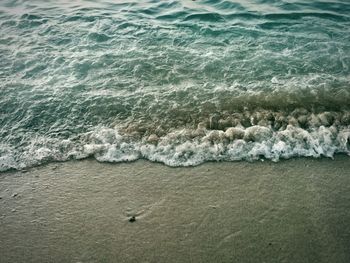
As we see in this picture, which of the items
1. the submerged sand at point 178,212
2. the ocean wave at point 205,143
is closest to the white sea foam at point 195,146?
the ocean wave at point 205,143

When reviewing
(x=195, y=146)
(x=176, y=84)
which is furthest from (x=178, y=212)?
(x=176, y=84)

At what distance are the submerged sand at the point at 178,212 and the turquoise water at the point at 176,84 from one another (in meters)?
0.31

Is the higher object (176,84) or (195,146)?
(176,84)

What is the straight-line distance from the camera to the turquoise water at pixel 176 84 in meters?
5.02

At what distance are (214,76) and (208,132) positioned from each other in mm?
1783

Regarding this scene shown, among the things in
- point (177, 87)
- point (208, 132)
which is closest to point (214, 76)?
point (177, 87)

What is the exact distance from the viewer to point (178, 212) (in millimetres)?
3965

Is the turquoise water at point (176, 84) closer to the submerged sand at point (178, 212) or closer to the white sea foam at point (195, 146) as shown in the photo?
the white sea foam at point (195, 146)

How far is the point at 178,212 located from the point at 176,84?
305 cm

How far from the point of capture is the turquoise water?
502 cm

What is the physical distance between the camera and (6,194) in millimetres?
4359

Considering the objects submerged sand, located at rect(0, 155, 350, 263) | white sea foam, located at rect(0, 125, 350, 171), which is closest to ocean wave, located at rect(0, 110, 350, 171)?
white sea foam, located at rect(0, 125, 350, 171)

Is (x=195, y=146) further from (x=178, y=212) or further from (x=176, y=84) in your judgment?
(x=176, y=84)

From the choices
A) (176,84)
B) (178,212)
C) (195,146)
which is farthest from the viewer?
(176,84)
